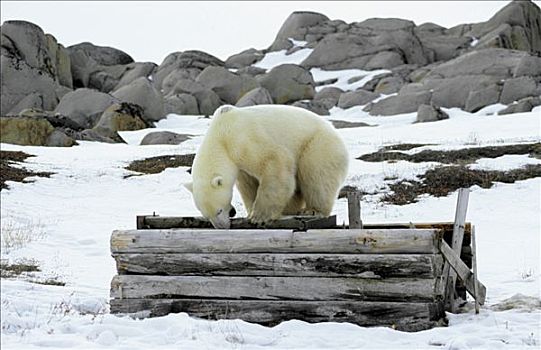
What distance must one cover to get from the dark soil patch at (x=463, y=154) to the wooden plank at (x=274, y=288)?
1444 cm

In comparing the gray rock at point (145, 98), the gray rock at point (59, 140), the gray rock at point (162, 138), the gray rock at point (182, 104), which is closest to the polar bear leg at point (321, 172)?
the gray rock at point (59, 140)

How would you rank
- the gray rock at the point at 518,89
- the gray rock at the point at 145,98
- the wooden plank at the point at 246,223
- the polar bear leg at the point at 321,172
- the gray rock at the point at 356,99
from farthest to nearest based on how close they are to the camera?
the gray rock at the point at 356,99, the gray rock at the point at 145,98, the gray rock at the point at 518,89, the polar bear leg at the point at 321,172, the wooden plank at the point at 246,223

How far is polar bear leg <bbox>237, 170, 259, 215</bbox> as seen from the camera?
335 inches

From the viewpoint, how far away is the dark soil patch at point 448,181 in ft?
57.0

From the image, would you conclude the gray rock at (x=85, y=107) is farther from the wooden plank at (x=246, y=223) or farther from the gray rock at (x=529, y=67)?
the wooden plank at (x=246, y=223)

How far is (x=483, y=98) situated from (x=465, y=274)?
1646 inches

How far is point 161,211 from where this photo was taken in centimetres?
1753

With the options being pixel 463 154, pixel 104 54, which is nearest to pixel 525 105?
pixel 463 154

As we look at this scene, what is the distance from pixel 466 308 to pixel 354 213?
61.9 inches

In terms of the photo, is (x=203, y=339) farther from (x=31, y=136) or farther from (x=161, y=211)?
(x=31, y=136)

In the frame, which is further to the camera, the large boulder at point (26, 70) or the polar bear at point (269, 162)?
the large boulder at point (26, 70)

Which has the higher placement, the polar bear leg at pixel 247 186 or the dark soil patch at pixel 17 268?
the polar bear leg at pixel 247 186

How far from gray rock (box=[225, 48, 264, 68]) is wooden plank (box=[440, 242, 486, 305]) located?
248ft

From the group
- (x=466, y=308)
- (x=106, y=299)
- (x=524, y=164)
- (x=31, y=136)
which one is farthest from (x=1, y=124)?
(x=466, y=308)
